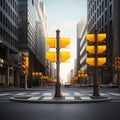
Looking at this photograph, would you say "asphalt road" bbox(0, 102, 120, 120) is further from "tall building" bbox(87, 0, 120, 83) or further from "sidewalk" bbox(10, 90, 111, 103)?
"tall building" bbox(87, 0, 120, 83)

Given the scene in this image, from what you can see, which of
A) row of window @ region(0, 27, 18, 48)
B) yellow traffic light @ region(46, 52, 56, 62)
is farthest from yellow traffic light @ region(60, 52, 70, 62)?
row of window @ region(0, 27, 18, 48)

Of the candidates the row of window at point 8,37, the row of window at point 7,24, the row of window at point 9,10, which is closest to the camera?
the row of window at point 7,24

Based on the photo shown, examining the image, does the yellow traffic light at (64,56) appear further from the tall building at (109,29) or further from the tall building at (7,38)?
the tall building at (109,29)

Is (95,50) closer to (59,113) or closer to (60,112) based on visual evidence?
(60,112)

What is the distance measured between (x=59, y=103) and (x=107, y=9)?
7576cm

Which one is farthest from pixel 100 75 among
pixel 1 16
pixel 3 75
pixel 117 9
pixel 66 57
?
pixel 66 57

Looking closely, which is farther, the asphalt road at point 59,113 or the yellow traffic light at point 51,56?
the yellow traffic light at point 51,56

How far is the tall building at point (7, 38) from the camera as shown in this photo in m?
72.7

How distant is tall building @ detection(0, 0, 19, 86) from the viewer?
2862 inches

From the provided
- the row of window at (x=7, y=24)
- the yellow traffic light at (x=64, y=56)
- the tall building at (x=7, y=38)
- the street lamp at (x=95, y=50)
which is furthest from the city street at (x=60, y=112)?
the row of window at (x=7, y=24)

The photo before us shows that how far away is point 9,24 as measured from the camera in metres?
81.4

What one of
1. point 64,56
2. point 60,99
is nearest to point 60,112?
point 60,99

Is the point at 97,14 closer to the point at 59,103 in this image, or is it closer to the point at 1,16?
the point at 1,16

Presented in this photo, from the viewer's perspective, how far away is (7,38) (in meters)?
77.9
